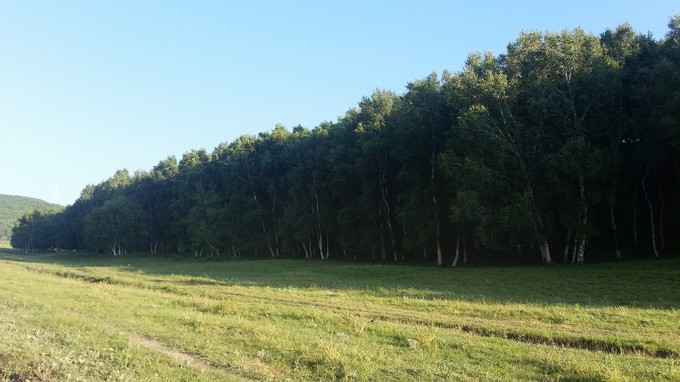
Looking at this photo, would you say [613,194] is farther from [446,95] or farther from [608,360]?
Result: [608,360]

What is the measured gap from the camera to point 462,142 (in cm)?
3962

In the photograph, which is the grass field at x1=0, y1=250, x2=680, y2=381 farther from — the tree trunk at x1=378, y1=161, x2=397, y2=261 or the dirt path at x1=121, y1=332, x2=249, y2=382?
the tree trunk at x1=378, y1=161, x2=397, y2=261

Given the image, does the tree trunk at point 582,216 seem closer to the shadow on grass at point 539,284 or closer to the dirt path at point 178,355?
the shadow on grass at point 539,284

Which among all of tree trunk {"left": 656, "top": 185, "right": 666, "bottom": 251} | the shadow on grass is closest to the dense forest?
tree trunk {"left": 656, "top": 185, "right": 666, "bottom": 251}

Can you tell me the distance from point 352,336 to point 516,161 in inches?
1153

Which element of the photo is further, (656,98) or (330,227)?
(330,227)

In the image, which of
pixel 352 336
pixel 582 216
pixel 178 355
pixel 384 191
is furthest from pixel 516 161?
pixel 178 355

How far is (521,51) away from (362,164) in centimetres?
2216

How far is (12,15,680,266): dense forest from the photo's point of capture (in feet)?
114

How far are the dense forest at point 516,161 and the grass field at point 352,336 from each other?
12.2 m

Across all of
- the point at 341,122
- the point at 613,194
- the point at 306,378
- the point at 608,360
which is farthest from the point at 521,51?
the point at 306,378

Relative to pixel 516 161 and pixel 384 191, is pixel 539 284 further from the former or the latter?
pixel 384 191

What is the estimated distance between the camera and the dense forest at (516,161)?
34.8 metres

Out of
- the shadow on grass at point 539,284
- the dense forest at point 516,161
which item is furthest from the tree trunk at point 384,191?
the shadow on grass at point 539,284
